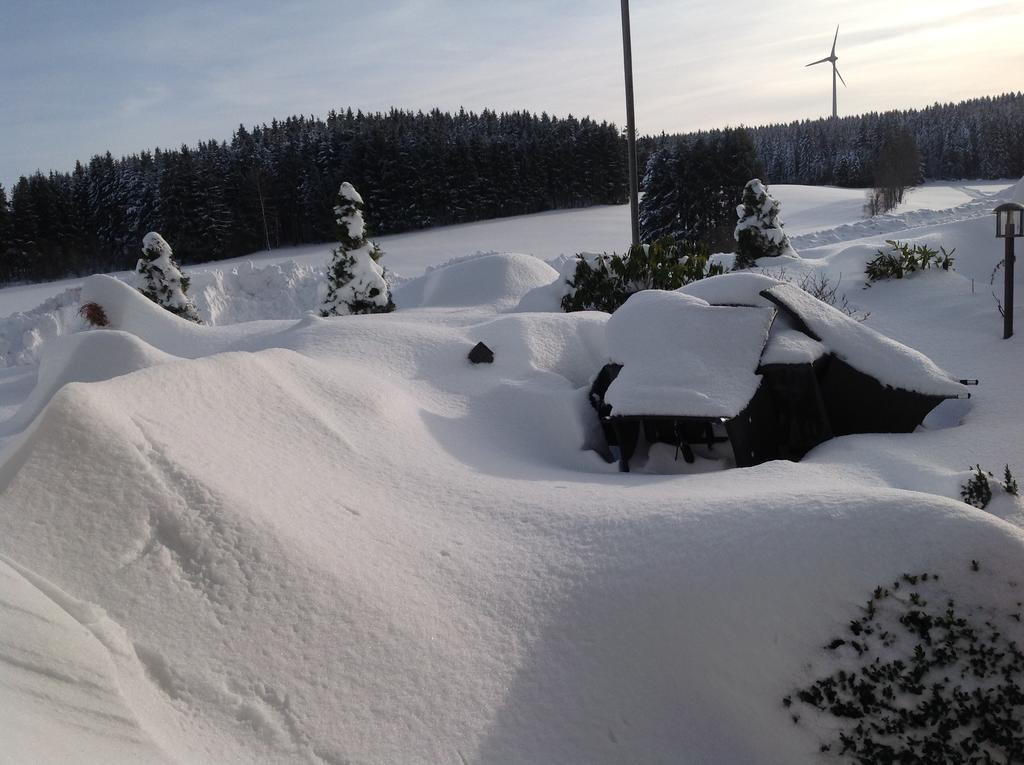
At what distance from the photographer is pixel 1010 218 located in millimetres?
10594

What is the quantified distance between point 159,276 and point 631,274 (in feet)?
44.4

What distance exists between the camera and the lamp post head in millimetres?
10555

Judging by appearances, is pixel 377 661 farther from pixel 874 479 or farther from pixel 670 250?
pixel 670 250

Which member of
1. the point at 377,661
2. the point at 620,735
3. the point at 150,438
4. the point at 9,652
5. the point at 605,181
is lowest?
the point at 620,735

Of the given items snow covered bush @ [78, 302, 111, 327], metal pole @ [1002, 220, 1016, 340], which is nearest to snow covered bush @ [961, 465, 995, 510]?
metal pole @ [1002, 220, 1016, 340]

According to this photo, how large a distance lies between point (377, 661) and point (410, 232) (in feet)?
163

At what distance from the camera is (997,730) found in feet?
11.3

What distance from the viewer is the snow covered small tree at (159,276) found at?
764 inches

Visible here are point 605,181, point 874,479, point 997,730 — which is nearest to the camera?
point 997,730

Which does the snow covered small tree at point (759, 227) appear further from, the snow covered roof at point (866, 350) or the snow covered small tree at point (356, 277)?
the snow covered roof at point (866, 350)

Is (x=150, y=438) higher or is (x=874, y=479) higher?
(x=150, y=438)

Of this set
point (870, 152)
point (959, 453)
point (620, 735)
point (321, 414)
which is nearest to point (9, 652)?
point (620, 735)

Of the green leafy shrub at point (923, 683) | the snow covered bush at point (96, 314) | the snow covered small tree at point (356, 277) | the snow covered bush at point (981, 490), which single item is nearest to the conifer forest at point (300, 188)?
the snow covered small tree at point (356, 277)

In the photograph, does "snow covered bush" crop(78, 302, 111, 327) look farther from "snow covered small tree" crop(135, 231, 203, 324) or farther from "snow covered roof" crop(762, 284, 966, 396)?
"snow covered roof" crop(762, 284, 966, 396)
